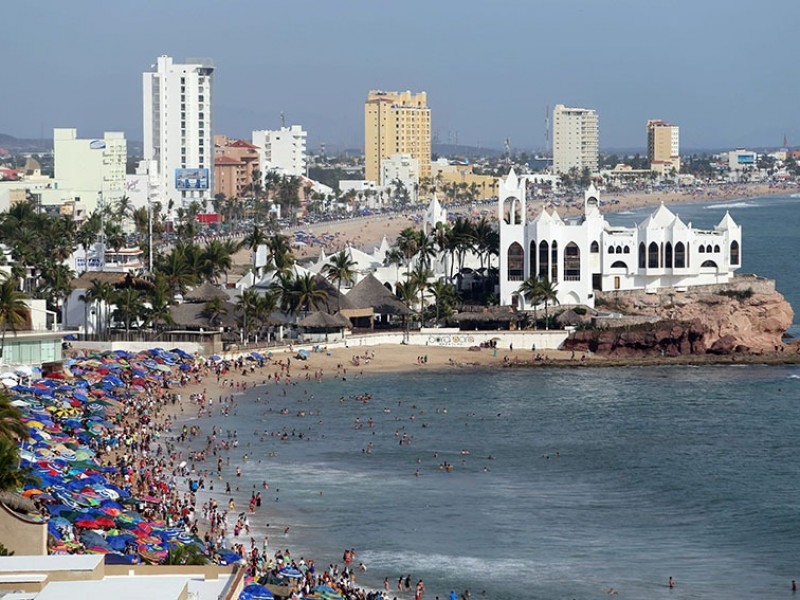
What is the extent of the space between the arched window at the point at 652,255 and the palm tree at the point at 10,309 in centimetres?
3818

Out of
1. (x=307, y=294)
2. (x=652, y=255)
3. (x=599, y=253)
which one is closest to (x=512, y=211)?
(x=599, y=253)

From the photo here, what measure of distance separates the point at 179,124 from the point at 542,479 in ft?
470

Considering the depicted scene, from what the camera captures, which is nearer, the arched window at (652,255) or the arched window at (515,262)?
the arched window at (515,262)

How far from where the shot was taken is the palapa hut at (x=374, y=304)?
8388 centimetres

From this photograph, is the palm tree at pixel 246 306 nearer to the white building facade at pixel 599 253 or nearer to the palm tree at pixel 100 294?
the palm tree at pixel 100 294

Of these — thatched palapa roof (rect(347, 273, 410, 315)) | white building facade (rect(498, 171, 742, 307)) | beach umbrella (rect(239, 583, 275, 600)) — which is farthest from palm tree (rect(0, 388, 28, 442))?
white building facade (rect(498, 171, 742, 307))

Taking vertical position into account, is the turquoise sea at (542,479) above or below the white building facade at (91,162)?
below

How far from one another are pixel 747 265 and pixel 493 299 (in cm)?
5829

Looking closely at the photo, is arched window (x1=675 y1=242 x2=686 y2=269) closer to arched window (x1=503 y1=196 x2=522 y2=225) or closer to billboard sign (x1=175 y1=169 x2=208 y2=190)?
arched window (x1=503 y1=196 x2=522 y2=225)

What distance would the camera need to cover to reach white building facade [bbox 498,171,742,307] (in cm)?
8625

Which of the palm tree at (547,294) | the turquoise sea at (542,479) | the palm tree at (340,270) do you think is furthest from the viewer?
the palm tree at (340,270)

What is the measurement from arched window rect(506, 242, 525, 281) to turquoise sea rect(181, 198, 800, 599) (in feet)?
33.9

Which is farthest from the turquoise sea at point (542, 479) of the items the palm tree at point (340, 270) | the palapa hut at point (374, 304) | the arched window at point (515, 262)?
the palm tree at point (340, 270)

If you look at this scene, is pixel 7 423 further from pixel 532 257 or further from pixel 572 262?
pixel 572 262
